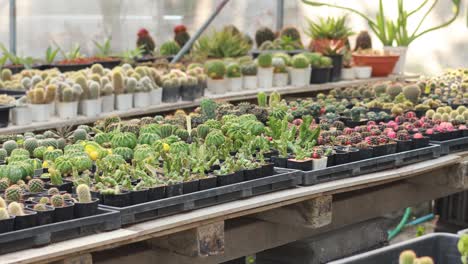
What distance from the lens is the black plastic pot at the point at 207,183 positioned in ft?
13.5

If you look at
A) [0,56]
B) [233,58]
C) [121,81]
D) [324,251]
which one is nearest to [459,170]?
[324,251]

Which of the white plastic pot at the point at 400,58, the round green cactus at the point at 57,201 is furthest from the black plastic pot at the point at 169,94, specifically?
the round green cactus at the point at 57,201

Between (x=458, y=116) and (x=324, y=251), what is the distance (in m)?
1.50

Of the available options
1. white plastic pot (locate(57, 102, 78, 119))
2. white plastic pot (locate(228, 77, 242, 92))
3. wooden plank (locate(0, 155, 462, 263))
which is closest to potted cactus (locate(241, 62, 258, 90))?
white plastic pot (locate(228, 77, 242, 92))

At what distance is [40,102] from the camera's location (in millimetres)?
6434

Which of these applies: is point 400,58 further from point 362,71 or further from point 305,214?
point 305,214

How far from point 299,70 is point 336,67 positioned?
2.15 feet

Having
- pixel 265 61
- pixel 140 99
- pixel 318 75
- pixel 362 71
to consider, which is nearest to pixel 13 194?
pixel 140 99

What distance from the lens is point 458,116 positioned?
6.09 m

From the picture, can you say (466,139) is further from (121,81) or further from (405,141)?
(121,81)

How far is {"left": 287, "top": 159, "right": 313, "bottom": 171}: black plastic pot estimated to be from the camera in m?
4.64

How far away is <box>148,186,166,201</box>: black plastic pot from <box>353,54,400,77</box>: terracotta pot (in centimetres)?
590

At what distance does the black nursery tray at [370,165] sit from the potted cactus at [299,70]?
11.2 feet

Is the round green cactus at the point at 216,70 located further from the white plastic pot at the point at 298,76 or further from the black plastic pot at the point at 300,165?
the black plastic pot at the point at 300,165
